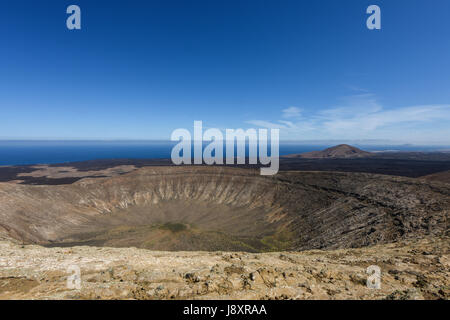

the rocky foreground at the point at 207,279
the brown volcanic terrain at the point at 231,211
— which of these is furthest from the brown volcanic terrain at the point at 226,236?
the brown volcanic terrain at the point at 231,211

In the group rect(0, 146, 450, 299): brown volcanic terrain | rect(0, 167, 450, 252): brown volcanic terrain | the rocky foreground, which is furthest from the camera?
rect(0, 167, 450, 252): brown volcanic terrain

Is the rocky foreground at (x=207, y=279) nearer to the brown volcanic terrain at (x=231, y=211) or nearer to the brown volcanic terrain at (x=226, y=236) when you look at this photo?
the brown volcanic terrain at (x=226, y=236)

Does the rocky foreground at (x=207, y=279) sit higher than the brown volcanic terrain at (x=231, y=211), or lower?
higher

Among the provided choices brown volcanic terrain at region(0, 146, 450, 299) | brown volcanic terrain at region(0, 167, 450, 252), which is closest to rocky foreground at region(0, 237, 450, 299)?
brown volcanic terrain at region(0, 146, 450, 299)

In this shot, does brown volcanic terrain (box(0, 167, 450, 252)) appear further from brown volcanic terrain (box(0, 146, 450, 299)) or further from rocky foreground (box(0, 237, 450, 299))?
rocky foreground (box(0, 237, 450, 299))
